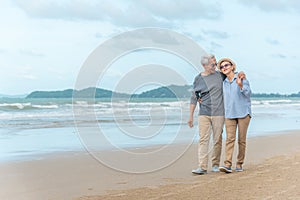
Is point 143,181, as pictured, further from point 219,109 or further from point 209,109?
point 219,109

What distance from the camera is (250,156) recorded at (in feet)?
29.1

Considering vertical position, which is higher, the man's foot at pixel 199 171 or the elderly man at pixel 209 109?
the elderly man at pixel 209 109

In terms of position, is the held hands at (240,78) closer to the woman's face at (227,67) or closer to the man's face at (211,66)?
the woman's face at (227,67)

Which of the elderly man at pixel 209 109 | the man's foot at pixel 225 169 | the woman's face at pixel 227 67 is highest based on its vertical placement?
the woman's face at pixel 227 67

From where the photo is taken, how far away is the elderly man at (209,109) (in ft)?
21.9

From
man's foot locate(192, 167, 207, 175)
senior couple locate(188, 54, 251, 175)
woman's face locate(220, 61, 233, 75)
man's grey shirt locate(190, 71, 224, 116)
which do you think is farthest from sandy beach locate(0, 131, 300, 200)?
woman's face locate(220, 61, 233, 75)

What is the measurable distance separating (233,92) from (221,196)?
1.95 meters

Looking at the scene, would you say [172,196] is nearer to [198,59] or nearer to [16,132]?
[198,59]

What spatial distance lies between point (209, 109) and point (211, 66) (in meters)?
0.65

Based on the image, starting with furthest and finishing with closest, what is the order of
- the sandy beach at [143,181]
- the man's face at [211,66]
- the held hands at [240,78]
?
1. the man's face at [211,66]
2. the held hands at [240,78]
3. the sandy beach at [143,181]

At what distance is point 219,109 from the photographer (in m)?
6.73

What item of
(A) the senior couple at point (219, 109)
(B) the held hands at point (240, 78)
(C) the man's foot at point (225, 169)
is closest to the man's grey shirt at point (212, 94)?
(A) the senior couple at point (219, 109)

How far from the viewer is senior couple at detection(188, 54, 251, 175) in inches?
259

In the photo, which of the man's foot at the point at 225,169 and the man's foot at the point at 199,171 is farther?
the man's foot at the point at 199,171
